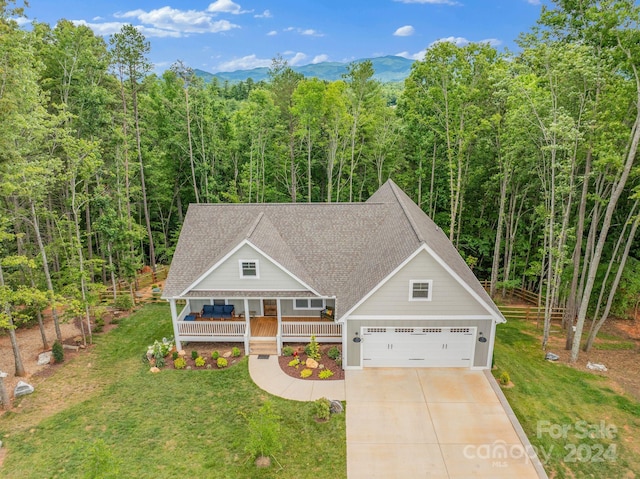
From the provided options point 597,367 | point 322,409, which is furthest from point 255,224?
point 597,367

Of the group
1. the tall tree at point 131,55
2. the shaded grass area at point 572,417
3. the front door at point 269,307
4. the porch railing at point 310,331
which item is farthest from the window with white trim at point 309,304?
the tall tree at point 131,55

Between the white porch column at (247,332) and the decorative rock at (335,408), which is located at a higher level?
the white porch column at (247,332)

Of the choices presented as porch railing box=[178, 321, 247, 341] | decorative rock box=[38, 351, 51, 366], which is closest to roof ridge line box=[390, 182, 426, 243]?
porch railing box=[178, 321, 247, 341]

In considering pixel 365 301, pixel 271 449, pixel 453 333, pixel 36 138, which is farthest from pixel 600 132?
pixel 36 138

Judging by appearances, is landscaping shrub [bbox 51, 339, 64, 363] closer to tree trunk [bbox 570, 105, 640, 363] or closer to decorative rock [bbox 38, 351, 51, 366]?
decorative rock [bbox 38, 351, 51, 366]

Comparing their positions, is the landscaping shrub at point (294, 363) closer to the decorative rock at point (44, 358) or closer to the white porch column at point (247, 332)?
the white porch column at point (247, 332)

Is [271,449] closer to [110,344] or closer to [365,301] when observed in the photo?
[365,301]
